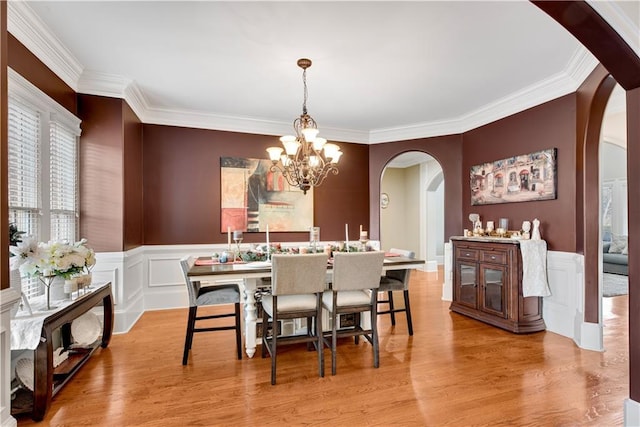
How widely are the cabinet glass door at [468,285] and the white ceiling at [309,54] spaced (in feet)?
6.67

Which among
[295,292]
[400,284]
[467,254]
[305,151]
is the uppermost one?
[305,151]

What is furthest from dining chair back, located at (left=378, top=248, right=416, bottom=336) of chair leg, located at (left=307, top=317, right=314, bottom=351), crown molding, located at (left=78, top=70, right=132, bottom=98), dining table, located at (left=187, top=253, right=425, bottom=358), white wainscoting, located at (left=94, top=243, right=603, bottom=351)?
crown molding, located at (left=78, top=70, right=132, bottom=98)

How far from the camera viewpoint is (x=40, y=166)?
3.00 metres

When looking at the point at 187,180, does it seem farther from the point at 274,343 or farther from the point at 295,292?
the point at 274,343

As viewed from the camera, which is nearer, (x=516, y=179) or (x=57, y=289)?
(x=57, y=289)

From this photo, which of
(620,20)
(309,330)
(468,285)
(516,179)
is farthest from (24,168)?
(516,179)

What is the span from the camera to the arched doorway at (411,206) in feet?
26.5

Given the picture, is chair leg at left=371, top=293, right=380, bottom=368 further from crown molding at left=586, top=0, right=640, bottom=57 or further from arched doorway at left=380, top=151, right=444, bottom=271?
arched doorway at left=380, top=151, right=444, bottom=271

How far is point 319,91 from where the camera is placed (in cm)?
406

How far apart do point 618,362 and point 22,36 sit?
5527 mm

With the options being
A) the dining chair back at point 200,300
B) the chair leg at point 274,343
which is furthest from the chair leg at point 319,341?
the dining chair back at point 200,300

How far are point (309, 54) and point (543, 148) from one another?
2.82 meters

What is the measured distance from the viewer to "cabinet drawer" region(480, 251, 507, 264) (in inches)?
152

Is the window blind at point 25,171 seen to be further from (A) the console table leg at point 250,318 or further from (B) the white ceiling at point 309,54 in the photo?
(A) the console table leg at point 250,318
